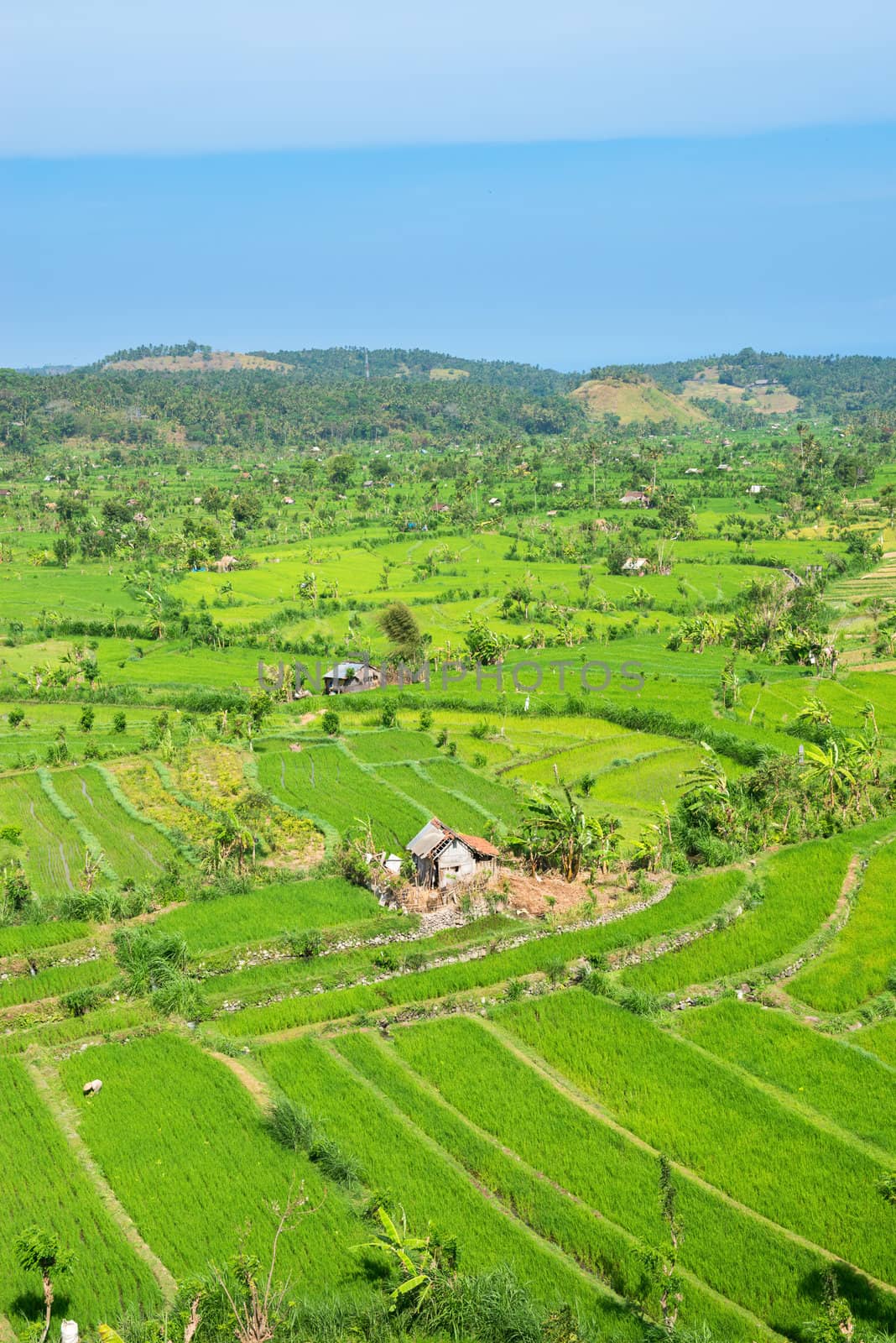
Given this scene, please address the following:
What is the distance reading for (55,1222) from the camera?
15.6 metres

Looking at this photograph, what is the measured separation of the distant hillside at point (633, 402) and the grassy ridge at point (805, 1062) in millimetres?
146658

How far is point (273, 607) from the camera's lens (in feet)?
200

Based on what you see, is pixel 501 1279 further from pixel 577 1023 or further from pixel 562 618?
pixel 562 618

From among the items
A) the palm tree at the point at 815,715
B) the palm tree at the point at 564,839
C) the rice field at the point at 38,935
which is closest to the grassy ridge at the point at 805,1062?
the palm tree at the point at 564,839

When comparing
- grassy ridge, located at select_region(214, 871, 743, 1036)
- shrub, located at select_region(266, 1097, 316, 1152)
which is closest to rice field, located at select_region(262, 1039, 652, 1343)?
shrub, located at select_region(266, 1097, 316, 1152)

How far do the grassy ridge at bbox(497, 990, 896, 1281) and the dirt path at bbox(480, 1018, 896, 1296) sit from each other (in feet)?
0.29

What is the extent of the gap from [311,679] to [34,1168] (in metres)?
31.4

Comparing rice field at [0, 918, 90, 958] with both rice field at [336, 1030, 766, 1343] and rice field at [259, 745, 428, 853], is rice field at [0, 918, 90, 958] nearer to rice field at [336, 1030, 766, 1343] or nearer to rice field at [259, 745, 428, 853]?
rice field at [336, 1030, 766, 1343]

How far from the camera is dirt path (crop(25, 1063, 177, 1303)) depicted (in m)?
14.8

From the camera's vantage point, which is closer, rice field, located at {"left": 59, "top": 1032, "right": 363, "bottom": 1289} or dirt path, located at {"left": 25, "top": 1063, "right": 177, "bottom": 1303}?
dirt path, located at {"left": 25, "top": 1063, "right": 177, "bottom": 1303}

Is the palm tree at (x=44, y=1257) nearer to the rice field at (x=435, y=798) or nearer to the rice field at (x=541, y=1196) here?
the rice field at (x=541, y=1196)

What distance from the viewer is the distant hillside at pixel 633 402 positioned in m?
165

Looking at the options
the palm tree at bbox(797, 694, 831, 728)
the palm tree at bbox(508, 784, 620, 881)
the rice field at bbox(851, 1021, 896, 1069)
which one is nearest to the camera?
the rice field at bbox(851, 1021, 896, 1069)

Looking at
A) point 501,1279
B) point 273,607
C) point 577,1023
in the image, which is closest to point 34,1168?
point 501,1279
